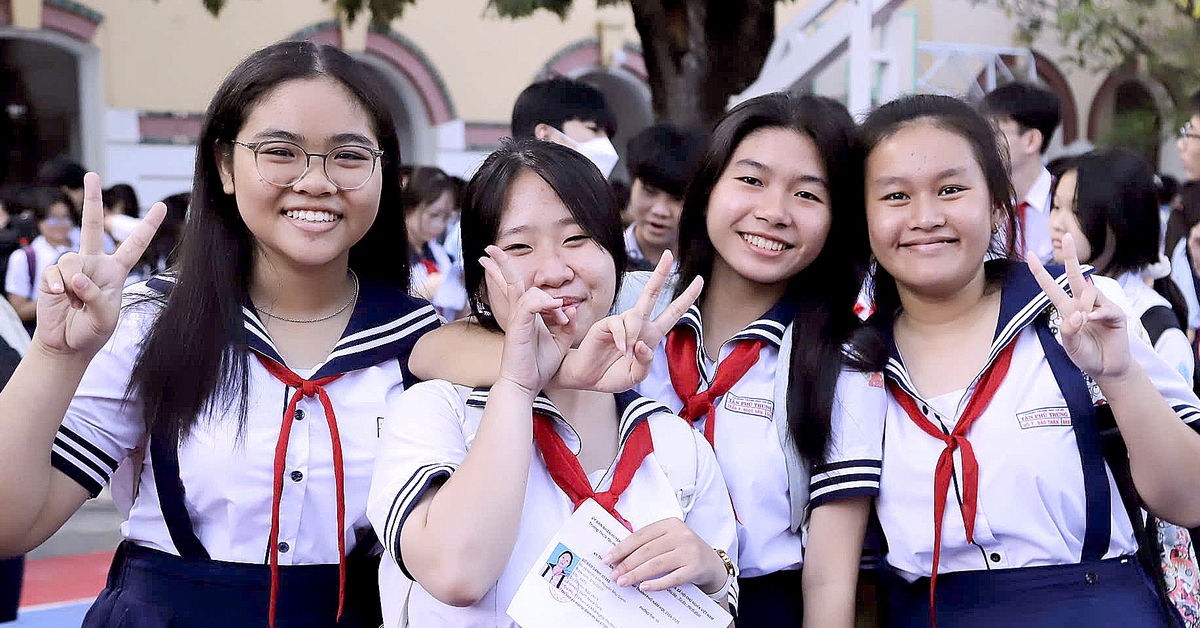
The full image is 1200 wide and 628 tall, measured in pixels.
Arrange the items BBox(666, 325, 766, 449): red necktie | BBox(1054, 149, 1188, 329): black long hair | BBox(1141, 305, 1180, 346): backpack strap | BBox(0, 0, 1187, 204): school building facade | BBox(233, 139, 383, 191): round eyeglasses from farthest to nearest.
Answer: BBox(0, 0, 1187, 204): school building facade, BBox(1054, 149, 1188, 329): black long hair, BBox(1141, 305, 1180, 346): backpack strap, BBox(666, 325, 766, 449): red necktie, BBox(233, 139, 383, 191): round eyeglasses

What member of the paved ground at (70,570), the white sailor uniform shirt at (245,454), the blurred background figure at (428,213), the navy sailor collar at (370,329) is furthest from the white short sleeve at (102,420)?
the blurred background figure at (428,213)

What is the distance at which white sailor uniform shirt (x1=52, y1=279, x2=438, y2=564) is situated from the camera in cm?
191

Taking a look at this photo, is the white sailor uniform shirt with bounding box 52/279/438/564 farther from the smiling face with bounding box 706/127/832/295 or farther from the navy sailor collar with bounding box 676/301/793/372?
the smiling face with bounding box 706/127/832/295

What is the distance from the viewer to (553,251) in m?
1.94

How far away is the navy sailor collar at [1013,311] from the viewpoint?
83.7 inches

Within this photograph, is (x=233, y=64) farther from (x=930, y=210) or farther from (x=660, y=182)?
(x=930, y=210)

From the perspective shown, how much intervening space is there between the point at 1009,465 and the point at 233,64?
885cm

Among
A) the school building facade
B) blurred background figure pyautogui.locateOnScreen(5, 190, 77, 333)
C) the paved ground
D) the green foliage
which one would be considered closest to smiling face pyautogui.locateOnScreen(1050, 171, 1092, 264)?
the paved ground

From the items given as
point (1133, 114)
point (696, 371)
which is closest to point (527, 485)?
point (696, 371)

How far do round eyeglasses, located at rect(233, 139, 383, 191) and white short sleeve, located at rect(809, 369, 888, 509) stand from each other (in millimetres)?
981

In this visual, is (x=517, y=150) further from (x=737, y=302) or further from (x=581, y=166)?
(x=737, y=302)

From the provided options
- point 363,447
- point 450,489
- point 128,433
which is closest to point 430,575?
point 450,489

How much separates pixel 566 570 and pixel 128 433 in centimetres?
79

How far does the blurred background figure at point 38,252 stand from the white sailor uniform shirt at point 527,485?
559 cm
